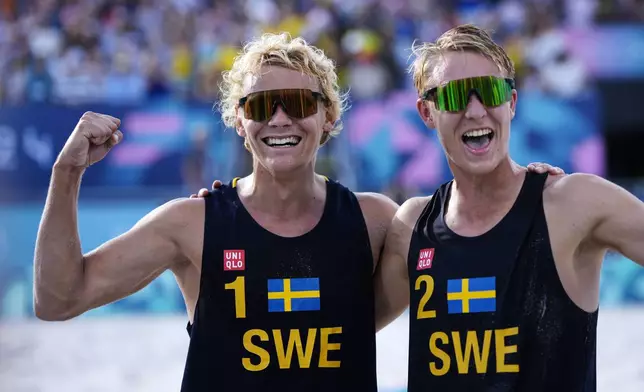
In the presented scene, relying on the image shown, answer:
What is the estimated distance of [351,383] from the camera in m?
3.67

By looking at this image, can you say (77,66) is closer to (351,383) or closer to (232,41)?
(232,41)

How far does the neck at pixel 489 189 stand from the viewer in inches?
135

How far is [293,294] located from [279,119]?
64 centimetres

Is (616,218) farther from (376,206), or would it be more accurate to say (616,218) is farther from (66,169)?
(66,169)

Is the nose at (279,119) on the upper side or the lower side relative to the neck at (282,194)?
upper

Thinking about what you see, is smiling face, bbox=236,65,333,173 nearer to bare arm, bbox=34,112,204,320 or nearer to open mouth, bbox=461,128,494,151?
bare arm, bbox=34,112,204,320

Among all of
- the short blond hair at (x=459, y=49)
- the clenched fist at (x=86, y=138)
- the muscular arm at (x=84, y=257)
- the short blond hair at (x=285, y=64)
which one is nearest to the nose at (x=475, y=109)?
the short blond hair at (x=459, y=49)

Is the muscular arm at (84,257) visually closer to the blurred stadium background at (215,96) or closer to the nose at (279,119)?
the nose at (279,119)

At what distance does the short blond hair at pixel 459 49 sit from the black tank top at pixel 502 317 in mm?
438

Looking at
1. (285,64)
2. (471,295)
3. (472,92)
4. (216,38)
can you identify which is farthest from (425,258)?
(216,38)

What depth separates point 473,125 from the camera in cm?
338

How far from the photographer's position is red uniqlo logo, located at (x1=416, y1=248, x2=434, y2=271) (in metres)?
3.44

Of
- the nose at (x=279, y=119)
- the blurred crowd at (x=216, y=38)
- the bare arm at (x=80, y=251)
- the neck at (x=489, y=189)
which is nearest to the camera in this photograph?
the neck at (x=489, y=189)

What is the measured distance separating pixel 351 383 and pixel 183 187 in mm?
8530
